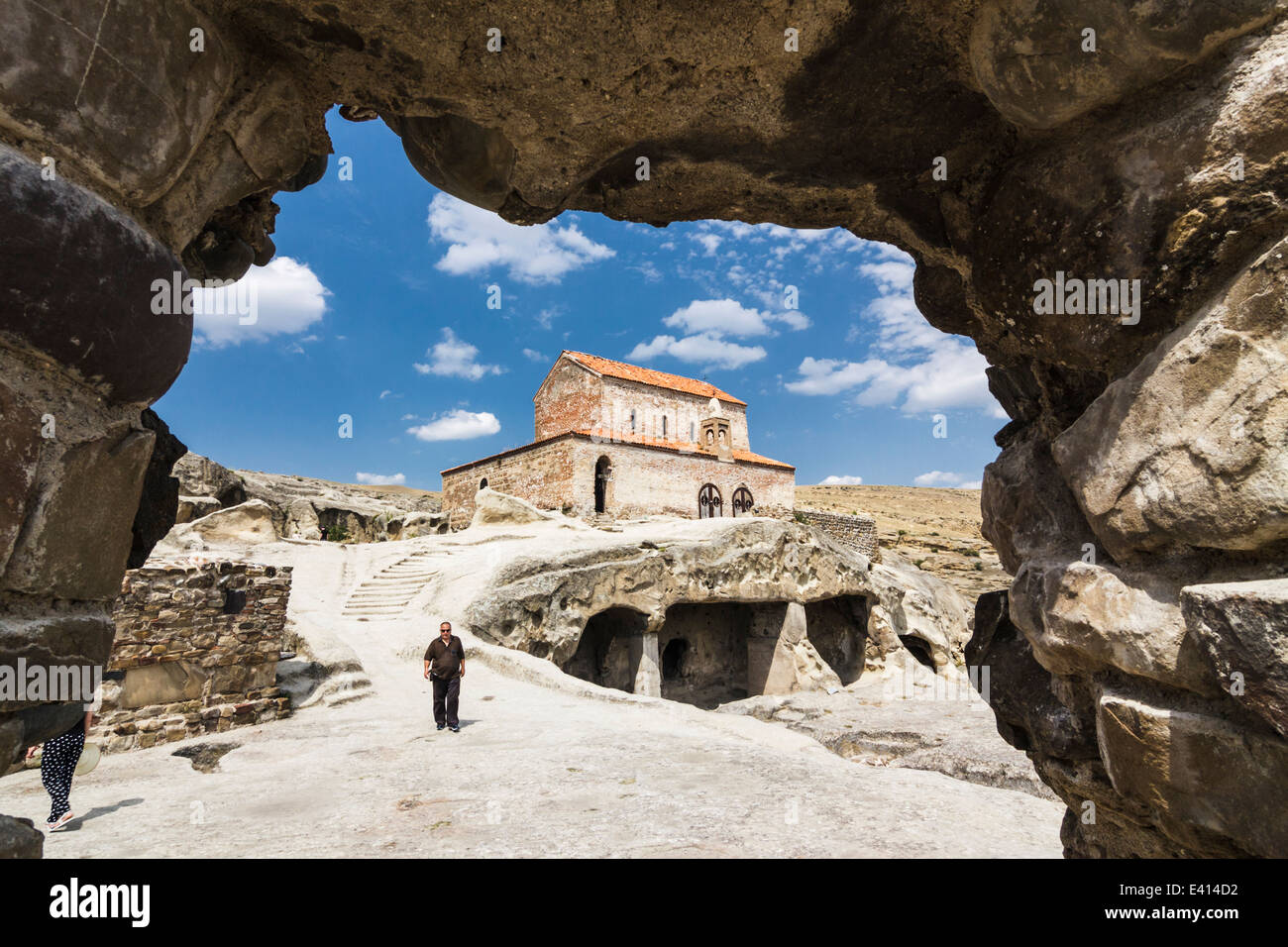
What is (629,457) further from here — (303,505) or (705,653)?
(705,653)

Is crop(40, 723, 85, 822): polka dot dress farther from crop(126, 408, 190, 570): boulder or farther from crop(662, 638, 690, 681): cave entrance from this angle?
crop(662, 638, 690, 681): cave entrance

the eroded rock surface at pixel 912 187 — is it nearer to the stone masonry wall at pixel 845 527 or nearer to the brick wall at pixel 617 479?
the brick wall at pixel 617 479

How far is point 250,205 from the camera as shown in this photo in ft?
7.76

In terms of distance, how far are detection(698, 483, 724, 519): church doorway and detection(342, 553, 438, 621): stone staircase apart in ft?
55.9

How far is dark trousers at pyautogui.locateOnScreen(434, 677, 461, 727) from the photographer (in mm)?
7473

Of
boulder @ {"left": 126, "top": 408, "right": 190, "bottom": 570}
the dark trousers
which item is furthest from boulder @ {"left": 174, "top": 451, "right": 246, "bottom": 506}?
boulder @ {"left": 126, "top": 408, "right": 190, "bottom": 570}

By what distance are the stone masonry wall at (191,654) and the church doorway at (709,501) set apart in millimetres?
25069

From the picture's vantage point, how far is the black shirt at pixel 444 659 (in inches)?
294

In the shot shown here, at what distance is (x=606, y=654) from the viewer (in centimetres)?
1559

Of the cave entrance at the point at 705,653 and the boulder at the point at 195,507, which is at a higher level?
the boulder at the point at 195,507

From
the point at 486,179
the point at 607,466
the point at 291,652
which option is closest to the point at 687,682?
the point at 291,652

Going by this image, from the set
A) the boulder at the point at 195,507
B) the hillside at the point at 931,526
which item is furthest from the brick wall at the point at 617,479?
the boulder at the point at 195,507

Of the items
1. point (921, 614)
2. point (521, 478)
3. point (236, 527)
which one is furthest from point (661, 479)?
point (236, 527)
